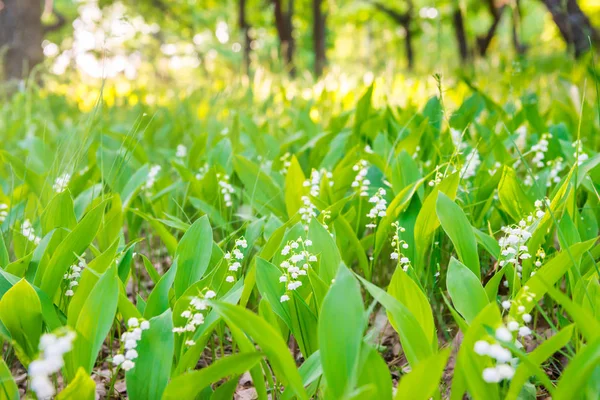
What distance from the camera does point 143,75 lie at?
7676 mm

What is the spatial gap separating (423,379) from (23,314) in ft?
2.68

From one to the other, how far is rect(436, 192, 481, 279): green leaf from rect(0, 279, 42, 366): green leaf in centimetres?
91

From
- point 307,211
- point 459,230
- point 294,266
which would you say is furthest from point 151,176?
point 459,230

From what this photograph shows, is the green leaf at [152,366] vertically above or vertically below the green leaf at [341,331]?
below

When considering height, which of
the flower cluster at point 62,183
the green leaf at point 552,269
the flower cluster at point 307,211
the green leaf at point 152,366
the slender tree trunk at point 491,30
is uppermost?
the slender tree trunk at point 491,30

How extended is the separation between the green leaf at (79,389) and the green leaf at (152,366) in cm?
10

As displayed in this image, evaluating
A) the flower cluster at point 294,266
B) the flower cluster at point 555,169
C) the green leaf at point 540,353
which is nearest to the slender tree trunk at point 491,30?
the flower cluster at point 555,169

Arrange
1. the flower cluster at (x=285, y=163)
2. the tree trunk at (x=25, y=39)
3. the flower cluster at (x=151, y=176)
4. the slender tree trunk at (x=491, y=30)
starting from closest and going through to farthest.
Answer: the flower cluster at (x=151, y=176) < the flower cluster at (x=285, y=163) < the tree trunk at (x=25, y=39) < the slender tree trunk at (x=491, y=30)

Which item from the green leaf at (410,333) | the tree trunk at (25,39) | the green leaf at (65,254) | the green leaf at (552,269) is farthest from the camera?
the tree trunk at (25,39)

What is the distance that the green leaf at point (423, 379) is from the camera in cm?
83

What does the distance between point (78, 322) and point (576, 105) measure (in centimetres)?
292

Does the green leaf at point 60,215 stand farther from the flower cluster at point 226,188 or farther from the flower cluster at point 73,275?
the flower cluster at point 226,188

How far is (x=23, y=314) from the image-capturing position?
1.12m

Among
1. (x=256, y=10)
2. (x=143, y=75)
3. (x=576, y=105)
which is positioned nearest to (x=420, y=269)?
(x=576, y=105)
